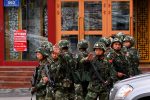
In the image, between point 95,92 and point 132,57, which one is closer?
point 95,92

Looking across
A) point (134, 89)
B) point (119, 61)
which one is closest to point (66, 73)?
point (119, 61)

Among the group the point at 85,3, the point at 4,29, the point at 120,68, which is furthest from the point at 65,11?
the point at 120,68

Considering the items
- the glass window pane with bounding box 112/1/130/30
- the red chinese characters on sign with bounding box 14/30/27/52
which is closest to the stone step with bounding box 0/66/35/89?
the red chinese characters on sign with bounding box 14/30/27/52

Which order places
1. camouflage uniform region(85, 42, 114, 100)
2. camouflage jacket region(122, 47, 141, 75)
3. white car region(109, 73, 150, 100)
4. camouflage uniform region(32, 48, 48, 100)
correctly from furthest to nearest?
camouflage jacket region(122, 47, 141, 75), camouflage uniform region(85, 42, 114, 100), camouflage uniform region(32, 48, 48, 100), white car region(109, 73, 150, 100)

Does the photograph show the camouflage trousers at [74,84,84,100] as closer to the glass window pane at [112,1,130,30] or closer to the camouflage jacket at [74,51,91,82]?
the camouflage jacket at [74,51,91,82]

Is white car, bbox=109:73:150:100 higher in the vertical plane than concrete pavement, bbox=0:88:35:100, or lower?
higher

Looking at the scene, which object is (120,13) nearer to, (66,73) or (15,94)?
(15,94)

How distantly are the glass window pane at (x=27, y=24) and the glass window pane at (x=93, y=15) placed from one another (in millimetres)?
1296

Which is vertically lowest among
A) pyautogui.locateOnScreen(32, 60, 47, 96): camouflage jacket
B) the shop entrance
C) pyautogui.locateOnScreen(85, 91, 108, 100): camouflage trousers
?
pyautogui.locateOnScreen(85, 91, 108, 100): camouflage trousers

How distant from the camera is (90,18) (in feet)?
58.5

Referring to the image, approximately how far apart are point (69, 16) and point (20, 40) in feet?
5.63

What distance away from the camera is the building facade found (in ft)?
58.2

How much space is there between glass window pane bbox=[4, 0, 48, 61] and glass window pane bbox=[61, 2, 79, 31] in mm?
567

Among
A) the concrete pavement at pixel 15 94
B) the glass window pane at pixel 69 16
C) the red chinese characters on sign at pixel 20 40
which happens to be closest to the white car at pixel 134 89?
the concrete pavement at pixel 15 94
